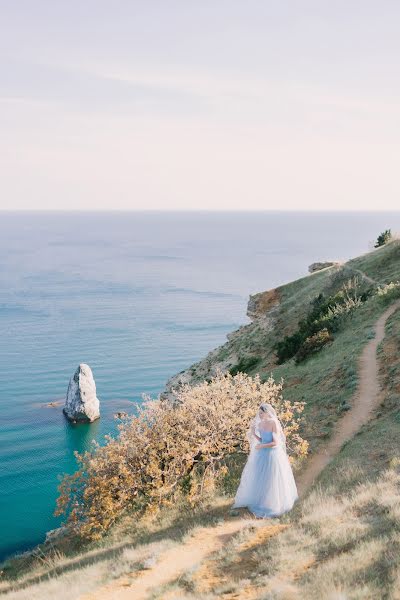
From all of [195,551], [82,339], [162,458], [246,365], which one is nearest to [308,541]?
[195,551]

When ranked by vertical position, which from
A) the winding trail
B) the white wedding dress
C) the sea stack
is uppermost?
the white wedding dress

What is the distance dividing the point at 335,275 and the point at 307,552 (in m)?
38.8

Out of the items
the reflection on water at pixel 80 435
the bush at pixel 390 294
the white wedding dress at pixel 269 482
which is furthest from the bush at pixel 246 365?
the white wedding dress at pixel 269 482

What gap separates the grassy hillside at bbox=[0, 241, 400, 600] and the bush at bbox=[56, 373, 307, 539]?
613 millimetres

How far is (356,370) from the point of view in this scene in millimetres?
22859

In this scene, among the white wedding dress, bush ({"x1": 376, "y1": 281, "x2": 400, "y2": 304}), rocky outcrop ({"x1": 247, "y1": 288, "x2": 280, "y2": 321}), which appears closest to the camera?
the white wedding dress

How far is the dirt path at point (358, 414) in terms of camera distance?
15.7 meters

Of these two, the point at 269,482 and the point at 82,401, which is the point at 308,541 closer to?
the point at 269,482

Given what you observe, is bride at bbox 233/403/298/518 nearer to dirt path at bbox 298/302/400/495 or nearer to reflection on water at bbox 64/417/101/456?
dirt path at bbox 298/302/400/495

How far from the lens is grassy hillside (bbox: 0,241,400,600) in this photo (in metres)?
8.60

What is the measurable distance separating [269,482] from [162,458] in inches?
187

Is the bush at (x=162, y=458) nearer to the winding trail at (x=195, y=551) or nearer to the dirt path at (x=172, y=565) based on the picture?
the winding trail at (x=195, y=551)

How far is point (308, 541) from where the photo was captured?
33.3 feet

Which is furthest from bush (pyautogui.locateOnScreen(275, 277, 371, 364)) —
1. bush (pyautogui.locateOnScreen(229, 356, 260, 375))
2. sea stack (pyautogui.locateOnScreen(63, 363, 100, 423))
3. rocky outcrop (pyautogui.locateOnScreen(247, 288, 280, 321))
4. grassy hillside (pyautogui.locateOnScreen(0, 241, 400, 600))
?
sea stack (pyautogui.locateOnScreen(63, 363, 100, 423))
